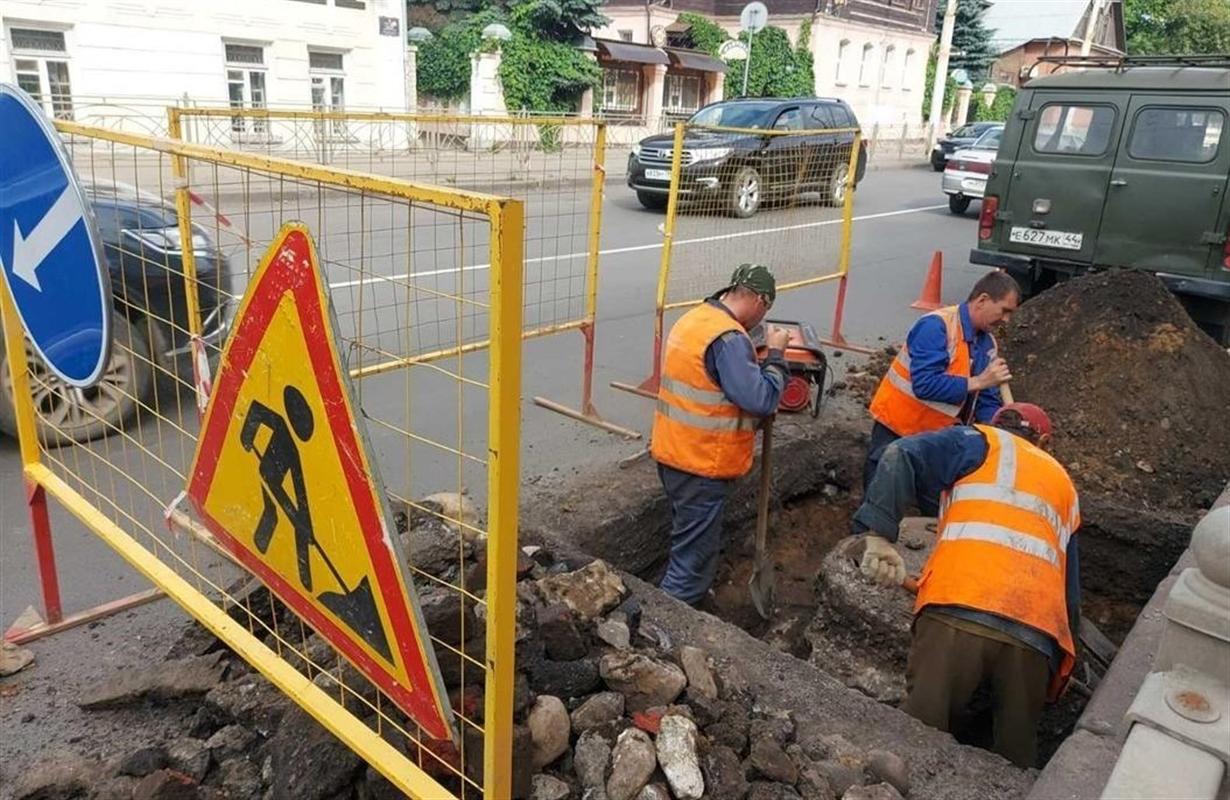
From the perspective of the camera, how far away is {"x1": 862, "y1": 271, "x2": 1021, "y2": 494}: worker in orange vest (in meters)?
4.41

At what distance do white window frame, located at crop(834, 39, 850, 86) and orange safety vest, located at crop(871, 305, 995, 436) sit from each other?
3600 centimetres

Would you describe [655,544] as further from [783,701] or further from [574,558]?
[783,701]

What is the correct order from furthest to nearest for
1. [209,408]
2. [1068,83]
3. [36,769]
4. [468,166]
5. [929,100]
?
[929,100], [1068,83], [468,166], [36,769], [209,408]

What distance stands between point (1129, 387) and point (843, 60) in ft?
115

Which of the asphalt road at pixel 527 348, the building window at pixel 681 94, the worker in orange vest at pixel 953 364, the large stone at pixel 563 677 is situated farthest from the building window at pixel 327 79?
the large stone at pixel 563 677

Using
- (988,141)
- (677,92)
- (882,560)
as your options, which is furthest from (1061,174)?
(677,92)

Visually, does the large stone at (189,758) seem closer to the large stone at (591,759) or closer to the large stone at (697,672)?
the large stone at (591,759)

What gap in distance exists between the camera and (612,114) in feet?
100

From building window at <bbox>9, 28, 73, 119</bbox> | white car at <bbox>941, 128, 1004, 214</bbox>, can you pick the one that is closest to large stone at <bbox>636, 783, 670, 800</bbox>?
white car at <bbox>941, 128, 1004, 214</bbox>

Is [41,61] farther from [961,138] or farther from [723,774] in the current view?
[961,138]

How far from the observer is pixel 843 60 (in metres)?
37.6

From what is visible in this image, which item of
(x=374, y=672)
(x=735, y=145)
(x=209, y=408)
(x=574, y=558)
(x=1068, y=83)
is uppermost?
(x=1068, y=83)

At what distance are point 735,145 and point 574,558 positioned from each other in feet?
14.6

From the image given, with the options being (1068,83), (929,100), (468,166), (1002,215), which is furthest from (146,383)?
(929,100)
